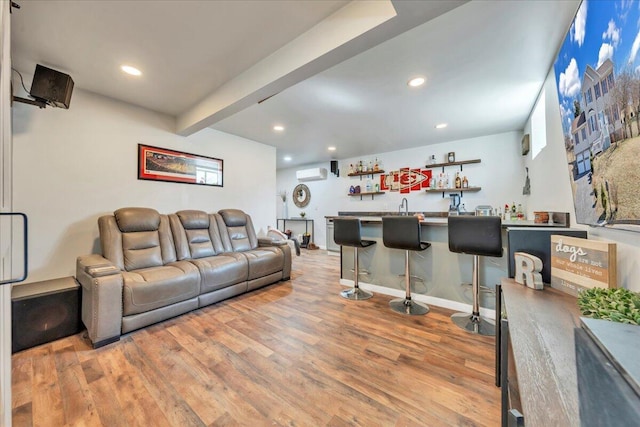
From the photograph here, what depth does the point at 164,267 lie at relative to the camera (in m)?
2.59

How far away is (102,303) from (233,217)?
2.08m

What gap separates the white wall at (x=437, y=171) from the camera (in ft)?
13.6

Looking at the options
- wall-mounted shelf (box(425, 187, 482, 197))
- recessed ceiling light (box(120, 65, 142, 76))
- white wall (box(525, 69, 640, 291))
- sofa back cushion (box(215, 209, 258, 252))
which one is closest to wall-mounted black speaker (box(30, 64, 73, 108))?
recessed ceiling light (box(120, 65, 142, 76))

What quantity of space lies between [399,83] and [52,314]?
156 inches

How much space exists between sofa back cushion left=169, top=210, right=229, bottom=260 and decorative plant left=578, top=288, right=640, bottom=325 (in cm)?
355

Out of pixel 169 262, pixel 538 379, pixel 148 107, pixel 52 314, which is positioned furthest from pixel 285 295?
pixel 148 107

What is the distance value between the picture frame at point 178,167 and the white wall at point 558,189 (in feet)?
14.3

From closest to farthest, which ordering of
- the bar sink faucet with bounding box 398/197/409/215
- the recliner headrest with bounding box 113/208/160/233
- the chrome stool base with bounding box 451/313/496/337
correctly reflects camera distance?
the chrome stool base with bounding box 451/313/496/337 → the recliner headrest with bounding box 113/208/160/233 → the bar sink faucet with bounding box 398/197/409/215

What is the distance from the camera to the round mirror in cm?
705

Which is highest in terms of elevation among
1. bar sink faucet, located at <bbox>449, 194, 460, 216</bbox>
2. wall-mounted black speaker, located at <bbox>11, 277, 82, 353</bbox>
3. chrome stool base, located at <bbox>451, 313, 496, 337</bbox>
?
bar sink faucet, located at <bbox>449, 194, 460, 216</bbox>

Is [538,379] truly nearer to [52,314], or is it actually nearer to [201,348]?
[201,348]

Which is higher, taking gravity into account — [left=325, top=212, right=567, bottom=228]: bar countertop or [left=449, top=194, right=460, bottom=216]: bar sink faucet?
[left=449, top=194, right=460, bottom=216]: bar sink faucet

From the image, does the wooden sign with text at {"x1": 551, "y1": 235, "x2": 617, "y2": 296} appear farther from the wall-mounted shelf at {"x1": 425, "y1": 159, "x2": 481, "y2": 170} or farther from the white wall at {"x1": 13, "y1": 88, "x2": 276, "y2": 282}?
the white wall at {"x1": 13, "y1": 88, "x2": 276, "y2": 282}

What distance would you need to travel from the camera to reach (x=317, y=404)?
1.39 m
